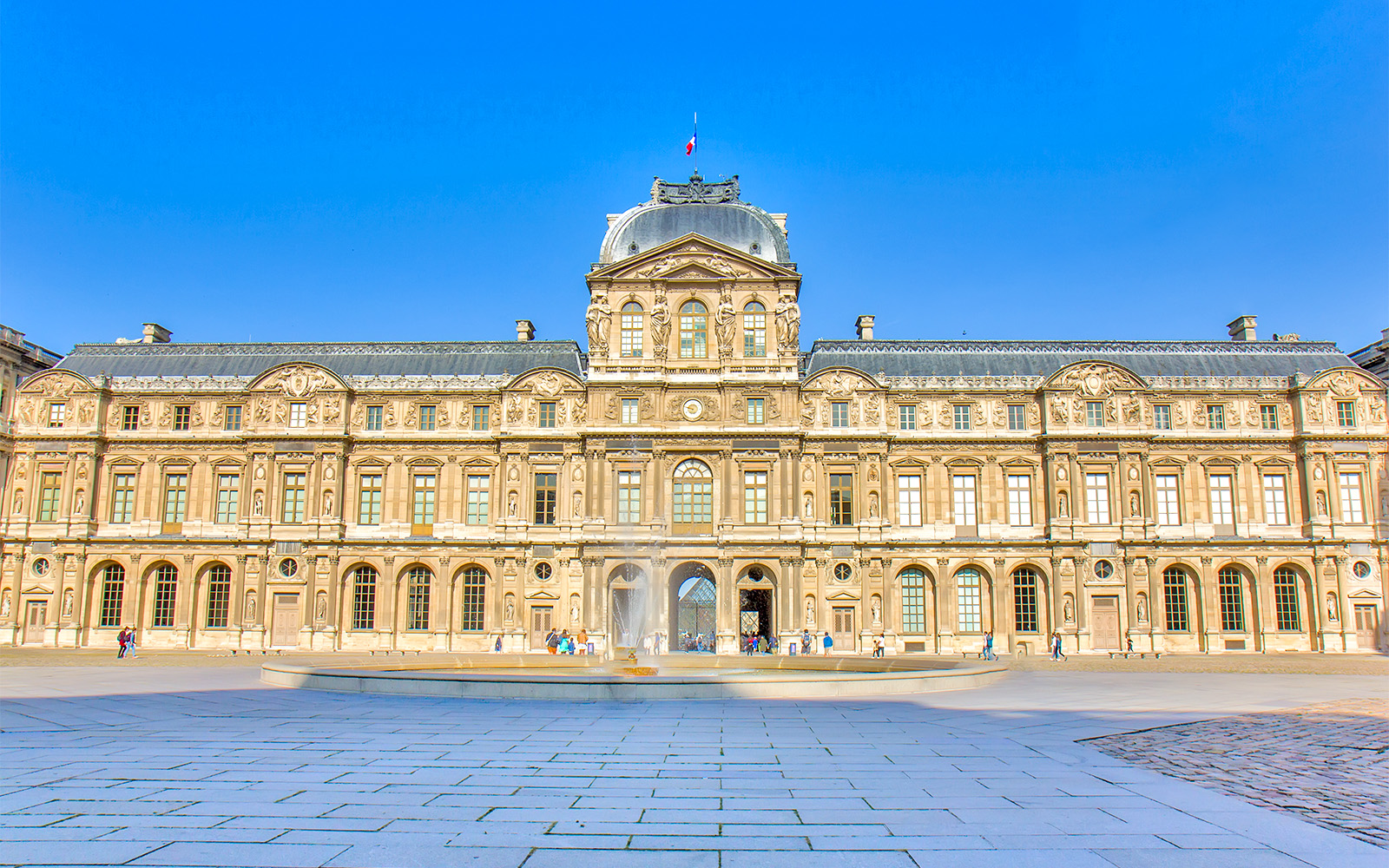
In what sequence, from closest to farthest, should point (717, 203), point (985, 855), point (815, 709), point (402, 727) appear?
point (985, 855)
point (402, 727)
point (815, 709)
point (717, 203)

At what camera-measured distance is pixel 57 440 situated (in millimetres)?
52969

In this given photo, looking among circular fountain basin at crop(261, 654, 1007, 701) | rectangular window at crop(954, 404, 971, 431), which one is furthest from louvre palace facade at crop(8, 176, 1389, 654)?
circular fountain basin at crop(261, 654, 1007, 701)

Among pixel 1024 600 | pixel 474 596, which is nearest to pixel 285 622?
pixel 474 596

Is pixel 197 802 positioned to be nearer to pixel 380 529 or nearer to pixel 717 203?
pixel 380 529

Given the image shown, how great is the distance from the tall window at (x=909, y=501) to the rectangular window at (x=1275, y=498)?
18.4 metres

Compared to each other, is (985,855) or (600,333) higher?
(600,333)

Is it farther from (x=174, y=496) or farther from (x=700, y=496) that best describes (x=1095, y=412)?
(x=174, y=496)

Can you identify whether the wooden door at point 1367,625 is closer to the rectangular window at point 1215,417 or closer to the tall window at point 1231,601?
the tall window at point 1231,601

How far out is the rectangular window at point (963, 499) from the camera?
51.9m

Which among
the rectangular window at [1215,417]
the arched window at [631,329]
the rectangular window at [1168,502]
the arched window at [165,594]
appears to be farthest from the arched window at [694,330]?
the arched window at [165,594]

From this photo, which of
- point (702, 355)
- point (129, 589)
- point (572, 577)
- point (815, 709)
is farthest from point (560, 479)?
A: point (815, 709)

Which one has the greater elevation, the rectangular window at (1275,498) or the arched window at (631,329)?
the arched window at (631,329)

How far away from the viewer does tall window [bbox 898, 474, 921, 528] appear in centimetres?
5172

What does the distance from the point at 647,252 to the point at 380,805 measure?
42.9 meters
